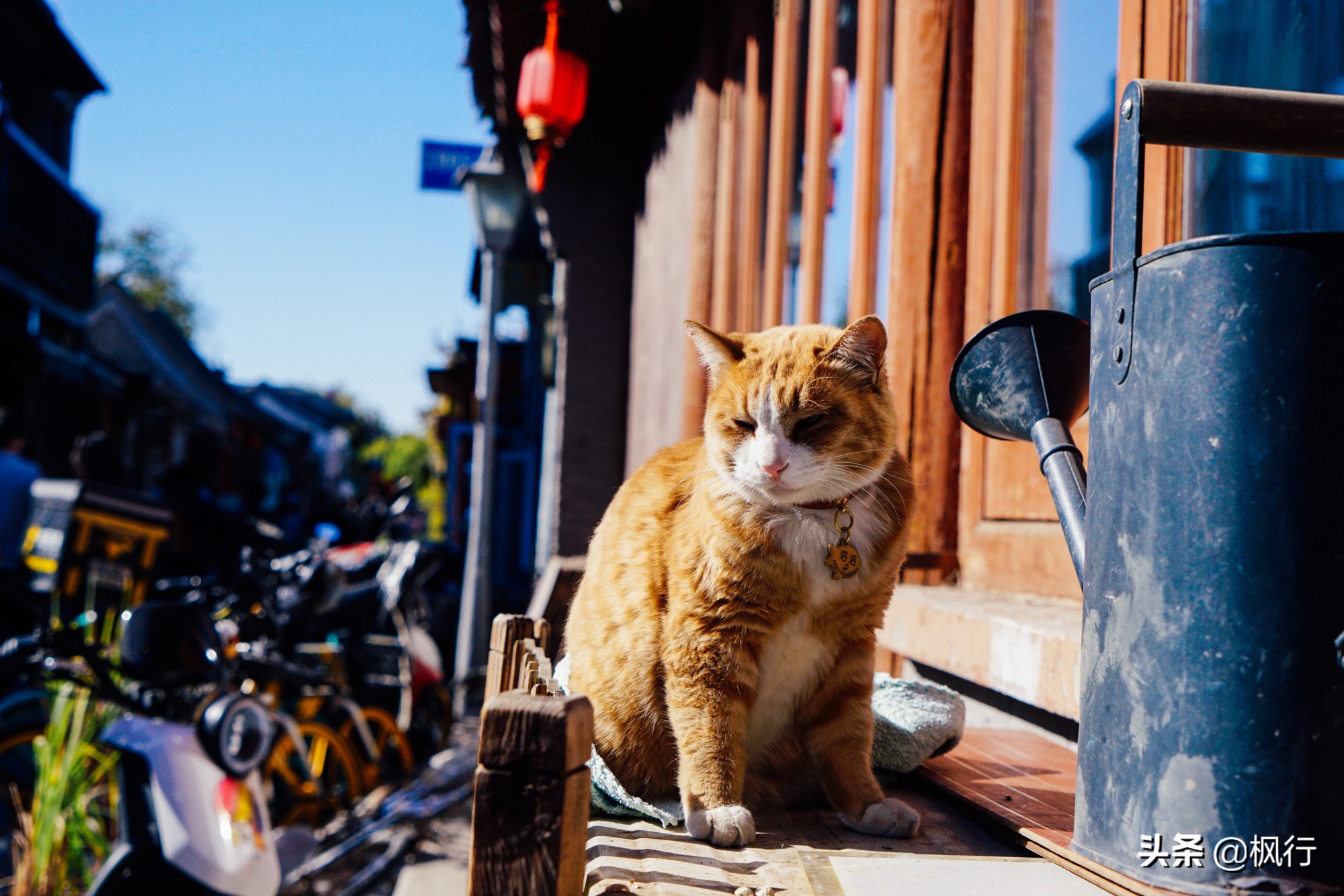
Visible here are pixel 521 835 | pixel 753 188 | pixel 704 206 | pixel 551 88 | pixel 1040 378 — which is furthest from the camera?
pixel 551 88

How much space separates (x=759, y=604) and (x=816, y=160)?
2.34 metres

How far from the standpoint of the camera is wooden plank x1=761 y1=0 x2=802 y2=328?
3418 mm

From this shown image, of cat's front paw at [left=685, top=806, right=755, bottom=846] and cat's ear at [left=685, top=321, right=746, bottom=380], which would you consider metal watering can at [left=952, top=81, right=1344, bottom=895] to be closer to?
cat's front paw at [left=685, top=806, right=755, bottom=846]

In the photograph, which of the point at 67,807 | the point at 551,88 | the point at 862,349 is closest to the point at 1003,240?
the point at 862,349

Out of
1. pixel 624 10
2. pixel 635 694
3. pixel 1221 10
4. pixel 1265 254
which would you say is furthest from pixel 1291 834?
pixel 624 10

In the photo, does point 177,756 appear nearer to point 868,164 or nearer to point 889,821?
point 889,821

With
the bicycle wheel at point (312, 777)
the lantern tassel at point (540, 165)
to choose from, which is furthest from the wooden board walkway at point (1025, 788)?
the lantern tassel at point (540, 165)

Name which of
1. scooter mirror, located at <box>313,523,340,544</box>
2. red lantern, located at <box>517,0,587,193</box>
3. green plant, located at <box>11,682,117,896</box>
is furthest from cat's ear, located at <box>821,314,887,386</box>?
scooter mirror, located at <box>313,523,340,544</box>

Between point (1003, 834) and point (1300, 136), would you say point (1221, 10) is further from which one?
point (1003, 834)

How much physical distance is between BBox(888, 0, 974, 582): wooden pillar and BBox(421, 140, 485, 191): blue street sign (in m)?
5.96

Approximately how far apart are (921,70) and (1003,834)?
6.23ft

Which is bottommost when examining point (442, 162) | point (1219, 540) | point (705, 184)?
point (1219, 540)

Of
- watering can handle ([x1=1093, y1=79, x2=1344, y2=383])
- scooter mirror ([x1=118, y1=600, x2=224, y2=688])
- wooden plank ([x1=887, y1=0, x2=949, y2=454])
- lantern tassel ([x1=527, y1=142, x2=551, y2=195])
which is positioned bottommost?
scooter mirror ([x1=118, y1=600, x2=224, y2=688])

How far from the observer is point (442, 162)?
25.0 feet
